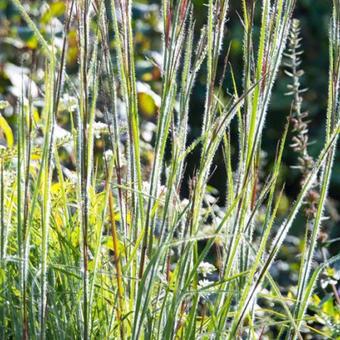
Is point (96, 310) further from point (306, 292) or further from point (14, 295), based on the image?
point (306, 292)

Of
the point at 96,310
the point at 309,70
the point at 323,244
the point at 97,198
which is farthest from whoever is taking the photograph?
the point at 309,70

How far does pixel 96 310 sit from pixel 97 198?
0.98ft

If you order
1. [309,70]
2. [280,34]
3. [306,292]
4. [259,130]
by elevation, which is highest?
[280,34]

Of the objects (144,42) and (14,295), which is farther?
(144,42)

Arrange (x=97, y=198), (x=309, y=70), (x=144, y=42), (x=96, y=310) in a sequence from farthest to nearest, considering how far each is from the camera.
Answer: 1. (x=309, y=70)
2. (x=144, y=42)
3. (x=97, y=198)
4. (x=96, y=310)

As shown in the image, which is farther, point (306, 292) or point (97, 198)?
point (97, 198)

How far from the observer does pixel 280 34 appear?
160cm

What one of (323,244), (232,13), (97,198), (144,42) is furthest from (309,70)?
(97,198)

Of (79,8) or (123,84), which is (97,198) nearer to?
(123,84)

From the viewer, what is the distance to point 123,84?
1.65 m

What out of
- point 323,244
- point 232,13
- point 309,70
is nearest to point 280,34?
point 323,244

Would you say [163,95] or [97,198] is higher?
[163,95]

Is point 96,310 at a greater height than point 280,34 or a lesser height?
lesser

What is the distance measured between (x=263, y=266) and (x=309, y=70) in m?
4.74
